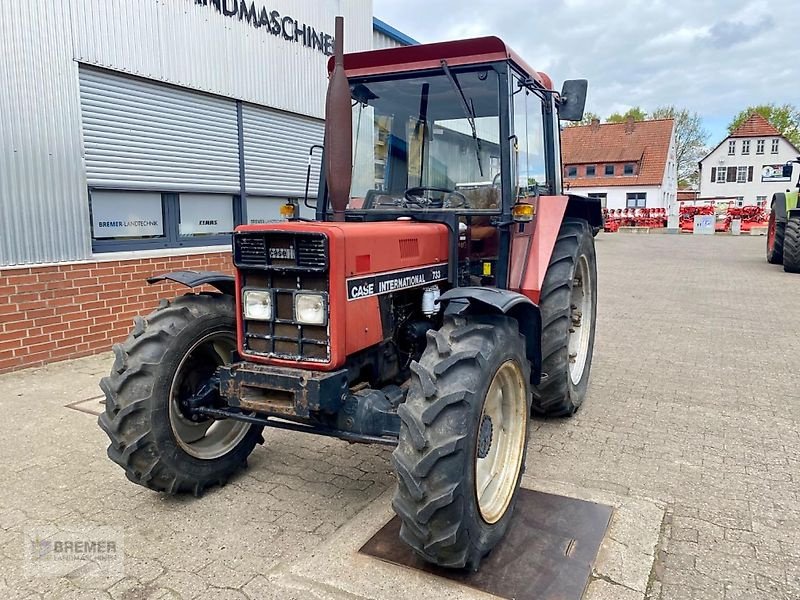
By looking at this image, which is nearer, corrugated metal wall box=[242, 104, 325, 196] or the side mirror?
the side mirror

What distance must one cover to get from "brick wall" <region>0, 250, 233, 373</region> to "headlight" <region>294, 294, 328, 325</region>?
13.2 feet

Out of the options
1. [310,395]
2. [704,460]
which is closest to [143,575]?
→ [310,395]

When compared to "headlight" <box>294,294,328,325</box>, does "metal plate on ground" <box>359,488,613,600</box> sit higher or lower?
lower

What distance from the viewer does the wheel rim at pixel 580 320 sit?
5.16 metres

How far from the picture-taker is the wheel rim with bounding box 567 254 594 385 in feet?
16.9

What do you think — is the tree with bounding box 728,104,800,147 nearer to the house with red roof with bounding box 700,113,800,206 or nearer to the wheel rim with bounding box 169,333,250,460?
the house with red roof with bounding box 700,113,800,206

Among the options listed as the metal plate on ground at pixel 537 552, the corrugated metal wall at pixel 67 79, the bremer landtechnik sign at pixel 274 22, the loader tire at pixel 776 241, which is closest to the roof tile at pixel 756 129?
the loader tire at pixel 776 241

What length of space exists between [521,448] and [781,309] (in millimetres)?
8374

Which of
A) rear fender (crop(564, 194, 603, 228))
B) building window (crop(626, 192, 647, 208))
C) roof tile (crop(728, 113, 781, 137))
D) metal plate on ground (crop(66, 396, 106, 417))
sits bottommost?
metal plate on ground (crop(66, 396, 106, 417))

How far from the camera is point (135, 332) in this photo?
331 cm

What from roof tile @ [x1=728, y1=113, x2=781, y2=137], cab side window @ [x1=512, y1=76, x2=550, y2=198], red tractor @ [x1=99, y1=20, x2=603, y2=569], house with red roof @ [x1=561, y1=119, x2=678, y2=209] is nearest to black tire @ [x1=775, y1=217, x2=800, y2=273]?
cab side window @ [x1=512, y1=76, x2=550, y2=198]

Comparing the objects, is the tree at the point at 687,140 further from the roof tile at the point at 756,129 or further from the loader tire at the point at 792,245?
the loader tire at the point at 792,245

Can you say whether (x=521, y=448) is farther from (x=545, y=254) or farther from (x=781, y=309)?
(x=781, y=309)

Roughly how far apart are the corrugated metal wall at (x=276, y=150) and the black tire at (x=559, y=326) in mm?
4345
